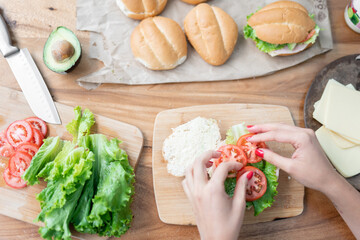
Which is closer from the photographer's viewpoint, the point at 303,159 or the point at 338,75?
the point at 303,159

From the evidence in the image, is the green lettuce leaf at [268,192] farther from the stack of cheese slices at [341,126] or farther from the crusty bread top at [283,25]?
the crusty bread top at [283,25]

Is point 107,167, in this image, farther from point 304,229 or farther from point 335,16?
point 335,16

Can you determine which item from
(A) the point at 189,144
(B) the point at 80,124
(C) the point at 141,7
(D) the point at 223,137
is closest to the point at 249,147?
(D) the point at 223,137

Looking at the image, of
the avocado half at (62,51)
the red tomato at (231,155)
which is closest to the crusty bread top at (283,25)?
the red tomato at (231,155)

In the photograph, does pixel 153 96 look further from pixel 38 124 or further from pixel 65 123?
pixel 38 124

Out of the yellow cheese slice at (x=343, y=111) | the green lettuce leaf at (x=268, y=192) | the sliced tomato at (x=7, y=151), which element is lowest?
the green lettuce leaf at (x=268, y=192)
